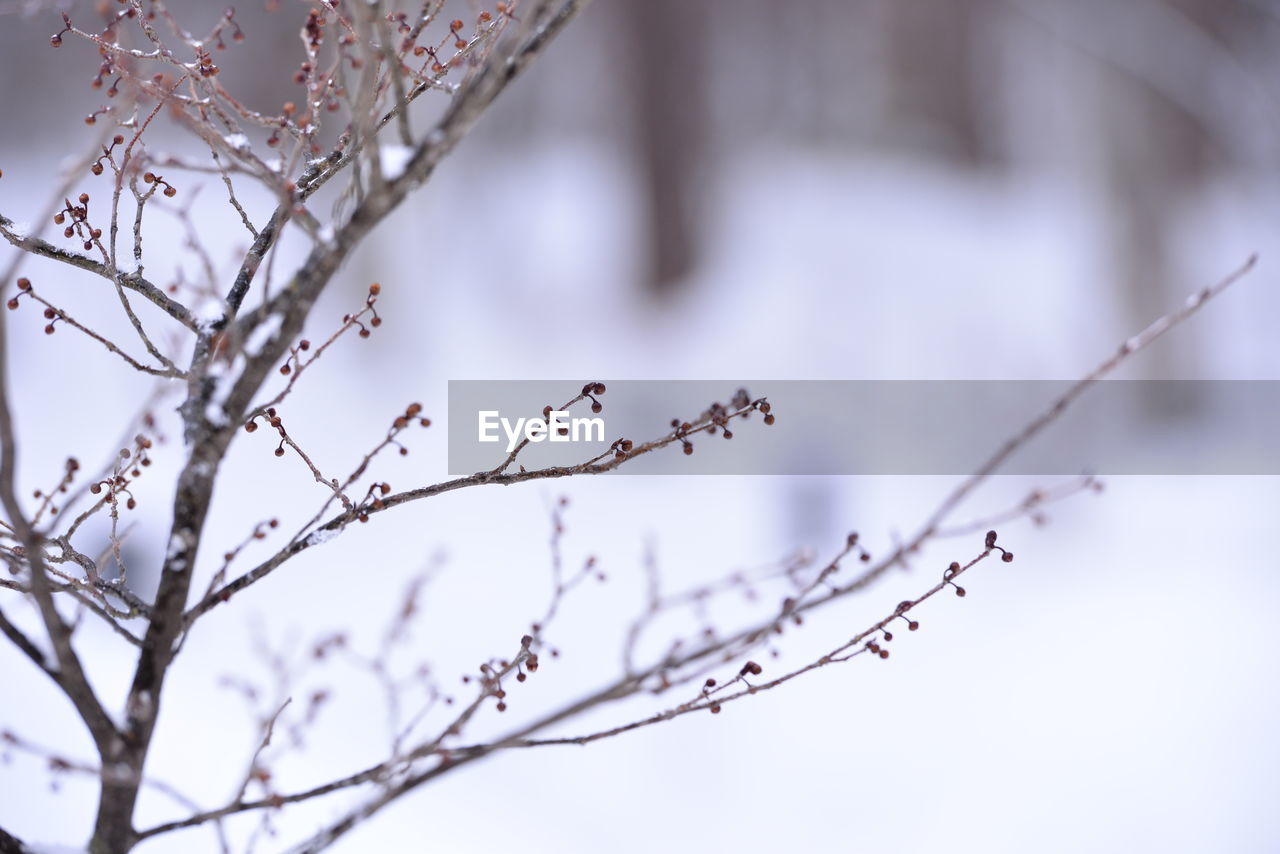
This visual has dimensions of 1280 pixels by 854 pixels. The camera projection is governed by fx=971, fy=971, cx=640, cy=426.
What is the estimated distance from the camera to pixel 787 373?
3.44 m

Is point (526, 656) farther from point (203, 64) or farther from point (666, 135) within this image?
point (666, 135)

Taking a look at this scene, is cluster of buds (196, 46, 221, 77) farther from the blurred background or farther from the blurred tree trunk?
the blurred tree trunk

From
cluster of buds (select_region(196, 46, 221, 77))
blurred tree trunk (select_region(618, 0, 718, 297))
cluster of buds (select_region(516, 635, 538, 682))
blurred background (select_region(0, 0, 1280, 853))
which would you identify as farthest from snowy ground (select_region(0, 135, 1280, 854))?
cluster of buds (select_region(196, 46, 221, 77))

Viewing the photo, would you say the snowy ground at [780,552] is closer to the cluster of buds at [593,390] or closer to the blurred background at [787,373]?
the blurred background at [787,373]

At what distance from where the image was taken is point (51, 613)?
530 millimetres

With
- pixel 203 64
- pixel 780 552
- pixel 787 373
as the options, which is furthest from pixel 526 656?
pixel 787 373

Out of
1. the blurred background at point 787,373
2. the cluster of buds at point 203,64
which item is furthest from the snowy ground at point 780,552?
the cluster of buds at point 203,64

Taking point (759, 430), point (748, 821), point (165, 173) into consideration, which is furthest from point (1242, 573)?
point (165, 173)

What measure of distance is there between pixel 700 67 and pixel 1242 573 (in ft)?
7.62

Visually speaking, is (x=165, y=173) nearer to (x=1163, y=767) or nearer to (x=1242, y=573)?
(x=1163, y=767)

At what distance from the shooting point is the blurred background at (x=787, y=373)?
186 centimetres

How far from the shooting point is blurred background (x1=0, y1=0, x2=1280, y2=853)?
1.86 m

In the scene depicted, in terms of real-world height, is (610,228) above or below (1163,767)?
above

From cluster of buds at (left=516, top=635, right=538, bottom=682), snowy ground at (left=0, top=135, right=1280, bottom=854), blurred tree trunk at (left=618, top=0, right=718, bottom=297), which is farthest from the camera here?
blurred tree trunk at (left=618, top=0, right=718, bottom=297)
